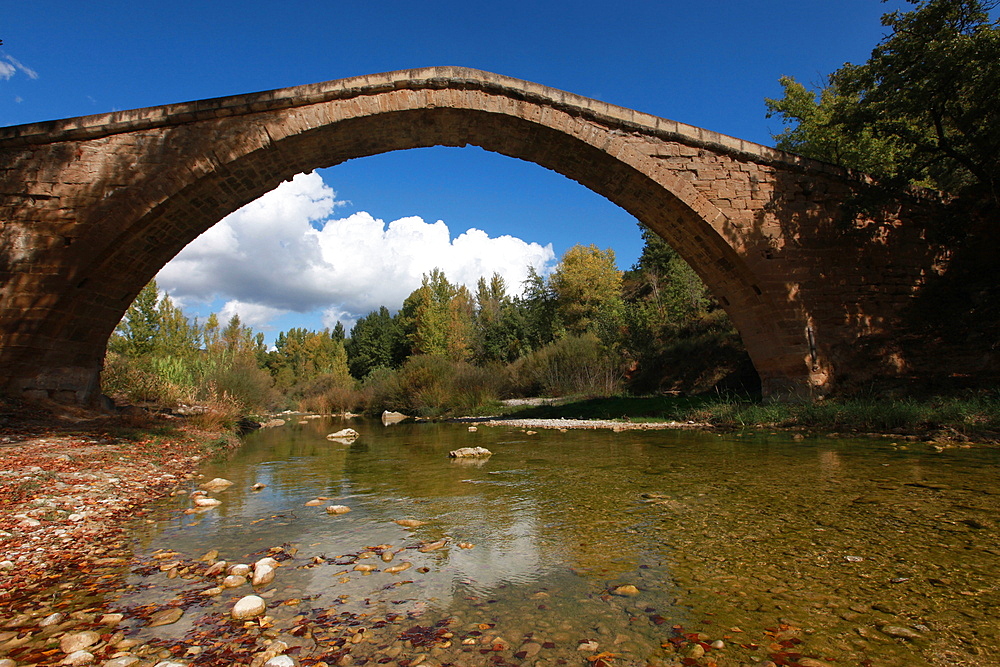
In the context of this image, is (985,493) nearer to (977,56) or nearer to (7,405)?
(977,56)

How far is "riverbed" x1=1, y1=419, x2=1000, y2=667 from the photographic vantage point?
1.51m

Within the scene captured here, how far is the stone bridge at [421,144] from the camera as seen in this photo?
316 inches

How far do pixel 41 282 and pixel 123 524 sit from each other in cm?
715

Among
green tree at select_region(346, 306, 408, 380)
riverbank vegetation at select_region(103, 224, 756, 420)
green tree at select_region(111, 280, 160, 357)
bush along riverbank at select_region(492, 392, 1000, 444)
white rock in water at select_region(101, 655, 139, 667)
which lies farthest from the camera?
green tree at select_region(346, 306, 408, 380)

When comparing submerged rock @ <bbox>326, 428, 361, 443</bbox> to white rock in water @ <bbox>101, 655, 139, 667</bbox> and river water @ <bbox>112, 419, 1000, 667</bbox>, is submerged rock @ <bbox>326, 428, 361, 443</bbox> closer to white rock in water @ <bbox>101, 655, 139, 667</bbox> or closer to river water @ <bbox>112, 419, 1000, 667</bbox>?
river water @ <bbox>112, 419, 1000, 667</bbox>

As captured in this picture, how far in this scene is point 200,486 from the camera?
4.63 metres

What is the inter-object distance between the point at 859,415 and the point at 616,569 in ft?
22.0

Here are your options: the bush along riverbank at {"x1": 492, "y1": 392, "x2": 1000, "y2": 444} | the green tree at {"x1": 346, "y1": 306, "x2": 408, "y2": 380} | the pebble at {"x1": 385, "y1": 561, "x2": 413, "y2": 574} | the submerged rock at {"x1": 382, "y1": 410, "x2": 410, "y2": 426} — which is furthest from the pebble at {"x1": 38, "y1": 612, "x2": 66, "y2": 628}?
the green tree at {"x1": 346, "y1": 306, "x2": 408, "y2": 380}

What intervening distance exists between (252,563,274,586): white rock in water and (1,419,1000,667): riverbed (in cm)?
5

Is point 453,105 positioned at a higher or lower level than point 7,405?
higher

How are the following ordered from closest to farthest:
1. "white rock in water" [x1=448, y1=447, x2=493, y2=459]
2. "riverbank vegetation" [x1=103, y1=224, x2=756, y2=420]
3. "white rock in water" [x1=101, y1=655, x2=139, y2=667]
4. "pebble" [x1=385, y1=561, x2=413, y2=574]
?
"white rock in water" [x1=101, y1=655, x2=139, y2=667] < "pebble" [x1=385, y1=561, x2=413, y2=574] < "white rock in water" [x1=448, y1=447, x2=493, y2=459] < "riverbank vegetation" [x1=103, y1=224, x2=756, y2=420]

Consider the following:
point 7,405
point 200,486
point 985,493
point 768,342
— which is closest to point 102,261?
point 7,405

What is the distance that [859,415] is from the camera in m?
6.98

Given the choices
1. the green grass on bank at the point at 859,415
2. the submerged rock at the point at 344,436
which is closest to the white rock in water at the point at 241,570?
the green grass on bank at the point at 859,415
